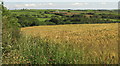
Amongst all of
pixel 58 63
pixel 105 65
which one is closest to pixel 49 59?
pixel 58 63

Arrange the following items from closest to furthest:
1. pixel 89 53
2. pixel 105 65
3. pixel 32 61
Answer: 1. pixel 105 65
2. pixel 89 53
3. pixel 32 61

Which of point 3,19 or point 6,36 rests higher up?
point 3,19

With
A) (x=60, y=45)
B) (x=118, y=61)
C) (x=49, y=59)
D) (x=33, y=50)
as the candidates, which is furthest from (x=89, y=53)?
(x=33, y=50)

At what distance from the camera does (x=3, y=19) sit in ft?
33.4

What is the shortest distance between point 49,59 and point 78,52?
1179 mm

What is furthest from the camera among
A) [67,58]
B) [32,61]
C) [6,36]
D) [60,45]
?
[6,36]

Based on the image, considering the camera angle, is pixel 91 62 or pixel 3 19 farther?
pixel 3 19

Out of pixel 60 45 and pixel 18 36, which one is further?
pixel 18 36

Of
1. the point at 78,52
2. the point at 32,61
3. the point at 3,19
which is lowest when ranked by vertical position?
the point at 32,61

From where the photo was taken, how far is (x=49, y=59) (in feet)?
23.6

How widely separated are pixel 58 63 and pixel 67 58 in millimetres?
393

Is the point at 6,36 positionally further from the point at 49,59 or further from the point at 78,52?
the point at 78,52

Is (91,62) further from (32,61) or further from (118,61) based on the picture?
(32,61)

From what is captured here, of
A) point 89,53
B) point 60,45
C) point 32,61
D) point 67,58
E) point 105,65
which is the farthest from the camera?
point 60,45
